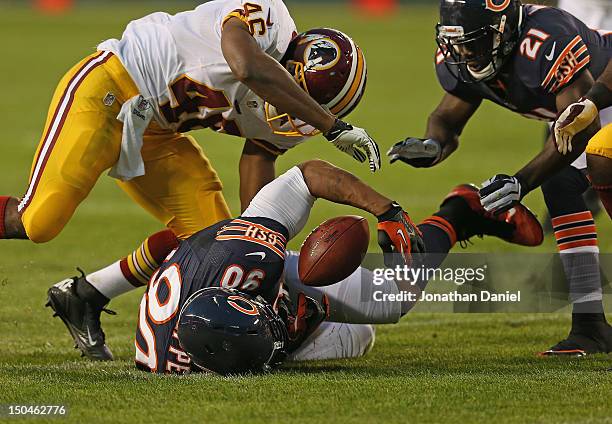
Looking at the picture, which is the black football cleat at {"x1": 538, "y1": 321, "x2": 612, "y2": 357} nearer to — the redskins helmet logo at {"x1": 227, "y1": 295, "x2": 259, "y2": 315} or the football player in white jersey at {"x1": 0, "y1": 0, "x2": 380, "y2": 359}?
the football player in white jersey at {"x1": 0, "y1": 0, "x2": 380, "y2": 359}

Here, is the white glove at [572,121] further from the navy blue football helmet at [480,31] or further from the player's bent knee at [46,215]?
the player's bent knee at [46,215]

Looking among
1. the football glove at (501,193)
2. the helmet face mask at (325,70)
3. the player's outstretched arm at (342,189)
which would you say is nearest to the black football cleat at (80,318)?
the helmet face mask at (325,70)

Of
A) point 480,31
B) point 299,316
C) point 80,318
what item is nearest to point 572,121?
point 480,31

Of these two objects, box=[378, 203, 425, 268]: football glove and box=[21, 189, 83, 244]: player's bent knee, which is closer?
box=[378, 203, 425, 268]: football glove

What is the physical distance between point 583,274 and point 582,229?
196 millimetres

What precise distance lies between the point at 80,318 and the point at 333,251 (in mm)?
1440

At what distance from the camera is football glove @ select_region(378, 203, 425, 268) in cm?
428

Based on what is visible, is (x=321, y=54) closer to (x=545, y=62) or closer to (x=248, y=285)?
(x=545, y=62)

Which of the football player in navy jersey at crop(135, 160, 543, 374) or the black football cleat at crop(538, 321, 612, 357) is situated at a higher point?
the football player in navy jersey at crop(135, 160, 543, 374)

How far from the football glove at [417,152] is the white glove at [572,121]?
87 centimetres

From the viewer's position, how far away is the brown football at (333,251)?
171 inches

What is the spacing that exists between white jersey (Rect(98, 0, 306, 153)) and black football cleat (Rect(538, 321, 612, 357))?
63.4 inches

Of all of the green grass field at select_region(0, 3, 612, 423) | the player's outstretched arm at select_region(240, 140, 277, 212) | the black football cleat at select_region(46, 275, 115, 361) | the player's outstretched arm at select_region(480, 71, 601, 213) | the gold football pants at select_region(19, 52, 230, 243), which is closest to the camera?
the green grass field at select_region(0, 3, 612, 423)

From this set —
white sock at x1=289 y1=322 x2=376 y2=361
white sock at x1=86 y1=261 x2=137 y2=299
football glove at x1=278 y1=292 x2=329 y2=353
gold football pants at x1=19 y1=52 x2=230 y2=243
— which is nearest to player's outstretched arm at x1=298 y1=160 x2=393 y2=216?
football glove at x1=278 y1=292 x2=329 y2=353
